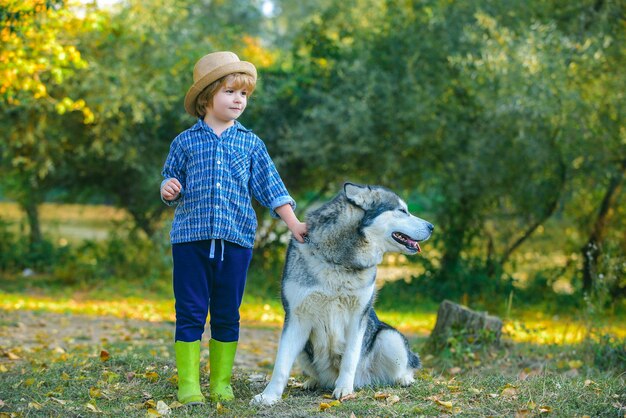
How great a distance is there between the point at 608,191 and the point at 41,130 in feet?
30.9

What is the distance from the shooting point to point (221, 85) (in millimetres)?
5023

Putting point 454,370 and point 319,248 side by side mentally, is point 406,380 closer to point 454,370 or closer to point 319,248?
point 319,248

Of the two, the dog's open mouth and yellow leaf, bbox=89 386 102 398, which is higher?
the dog's open mouth

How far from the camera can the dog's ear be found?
505 centimetres

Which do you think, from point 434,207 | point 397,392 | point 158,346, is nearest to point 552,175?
point 434,207

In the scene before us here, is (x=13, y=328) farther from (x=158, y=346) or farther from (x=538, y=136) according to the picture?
(x=538, y=136)

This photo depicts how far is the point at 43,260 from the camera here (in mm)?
14773

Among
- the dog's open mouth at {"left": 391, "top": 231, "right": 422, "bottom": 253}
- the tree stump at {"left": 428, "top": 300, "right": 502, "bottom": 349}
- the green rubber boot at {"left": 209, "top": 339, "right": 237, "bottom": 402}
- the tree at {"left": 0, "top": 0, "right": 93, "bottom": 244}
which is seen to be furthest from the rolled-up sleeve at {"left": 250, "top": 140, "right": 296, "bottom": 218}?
the tree stump at {"left": 428, "top": 300, "right": 502, "bottom": 349}

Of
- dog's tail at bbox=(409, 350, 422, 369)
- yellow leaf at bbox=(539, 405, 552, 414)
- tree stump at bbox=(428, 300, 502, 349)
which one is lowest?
yellow leaf at bbox=(539, 405, 552, 414)

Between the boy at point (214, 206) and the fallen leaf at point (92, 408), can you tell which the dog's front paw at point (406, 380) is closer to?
the boy at point (214, 206)

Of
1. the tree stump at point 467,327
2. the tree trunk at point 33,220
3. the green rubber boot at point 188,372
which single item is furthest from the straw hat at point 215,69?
the tree trunk at point 33,220

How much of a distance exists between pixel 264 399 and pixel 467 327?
370 centimetres

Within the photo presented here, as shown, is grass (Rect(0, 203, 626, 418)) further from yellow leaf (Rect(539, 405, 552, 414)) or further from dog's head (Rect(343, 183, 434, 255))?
dog's head (Rect(343, 183, 434, 255))

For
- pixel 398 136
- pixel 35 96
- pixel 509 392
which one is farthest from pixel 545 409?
pixel 398 136
